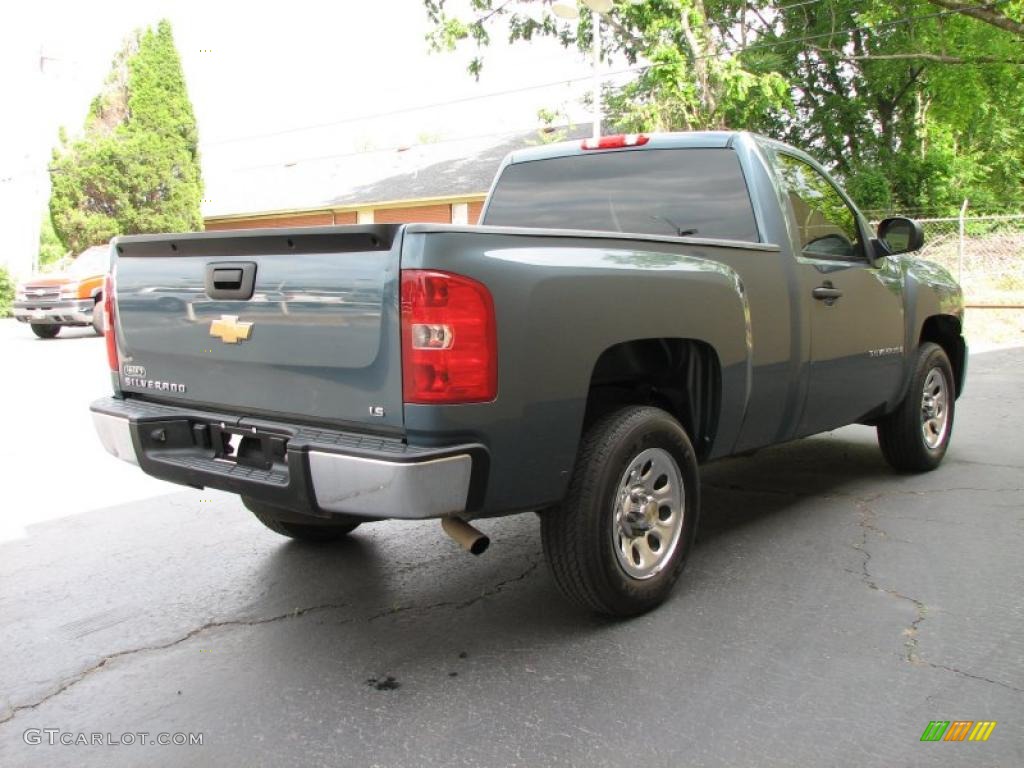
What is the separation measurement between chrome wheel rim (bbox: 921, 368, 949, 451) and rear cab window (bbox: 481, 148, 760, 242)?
7.26 feet

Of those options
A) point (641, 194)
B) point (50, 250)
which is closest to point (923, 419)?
point (641, 194)

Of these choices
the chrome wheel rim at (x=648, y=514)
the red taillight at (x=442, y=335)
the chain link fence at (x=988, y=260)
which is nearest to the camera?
the red taillight at (x=442, y=335)

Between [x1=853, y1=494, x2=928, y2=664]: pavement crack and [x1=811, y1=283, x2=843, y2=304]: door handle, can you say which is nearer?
[x1=853, y1=494, x2=928, y2=664]: pavement crack

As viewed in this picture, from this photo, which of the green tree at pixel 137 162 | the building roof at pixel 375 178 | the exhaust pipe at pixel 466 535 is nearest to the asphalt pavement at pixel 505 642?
the exhaust pipe at pixel 466 535

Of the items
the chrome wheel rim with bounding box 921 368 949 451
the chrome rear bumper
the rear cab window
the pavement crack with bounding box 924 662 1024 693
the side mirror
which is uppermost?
the rear cab window

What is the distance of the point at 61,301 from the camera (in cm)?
1850

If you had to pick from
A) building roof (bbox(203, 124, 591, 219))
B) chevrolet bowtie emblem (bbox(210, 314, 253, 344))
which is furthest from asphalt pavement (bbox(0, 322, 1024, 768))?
building roof (bbox(203, 124, 591, 219))

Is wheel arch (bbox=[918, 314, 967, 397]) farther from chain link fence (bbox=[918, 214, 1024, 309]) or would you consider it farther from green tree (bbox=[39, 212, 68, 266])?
green tree (bbox=[39, 212, 68, 266])

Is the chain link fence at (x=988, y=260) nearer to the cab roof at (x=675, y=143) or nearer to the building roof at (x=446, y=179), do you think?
the building roof at (x=446, y=179)

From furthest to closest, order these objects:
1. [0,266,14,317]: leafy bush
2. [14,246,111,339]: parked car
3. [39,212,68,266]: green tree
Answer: [39,212,68,266]: green tree → [0,266,14,317]: leafy bush → [14,246,111,339]: parked car

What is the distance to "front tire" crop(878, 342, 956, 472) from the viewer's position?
568 cm

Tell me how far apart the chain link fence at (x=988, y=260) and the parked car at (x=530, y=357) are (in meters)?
14.5

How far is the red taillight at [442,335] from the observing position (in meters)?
2.84

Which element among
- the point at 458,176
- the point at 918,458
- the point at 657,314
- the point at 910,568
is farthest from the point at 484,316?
the point at 458,176
